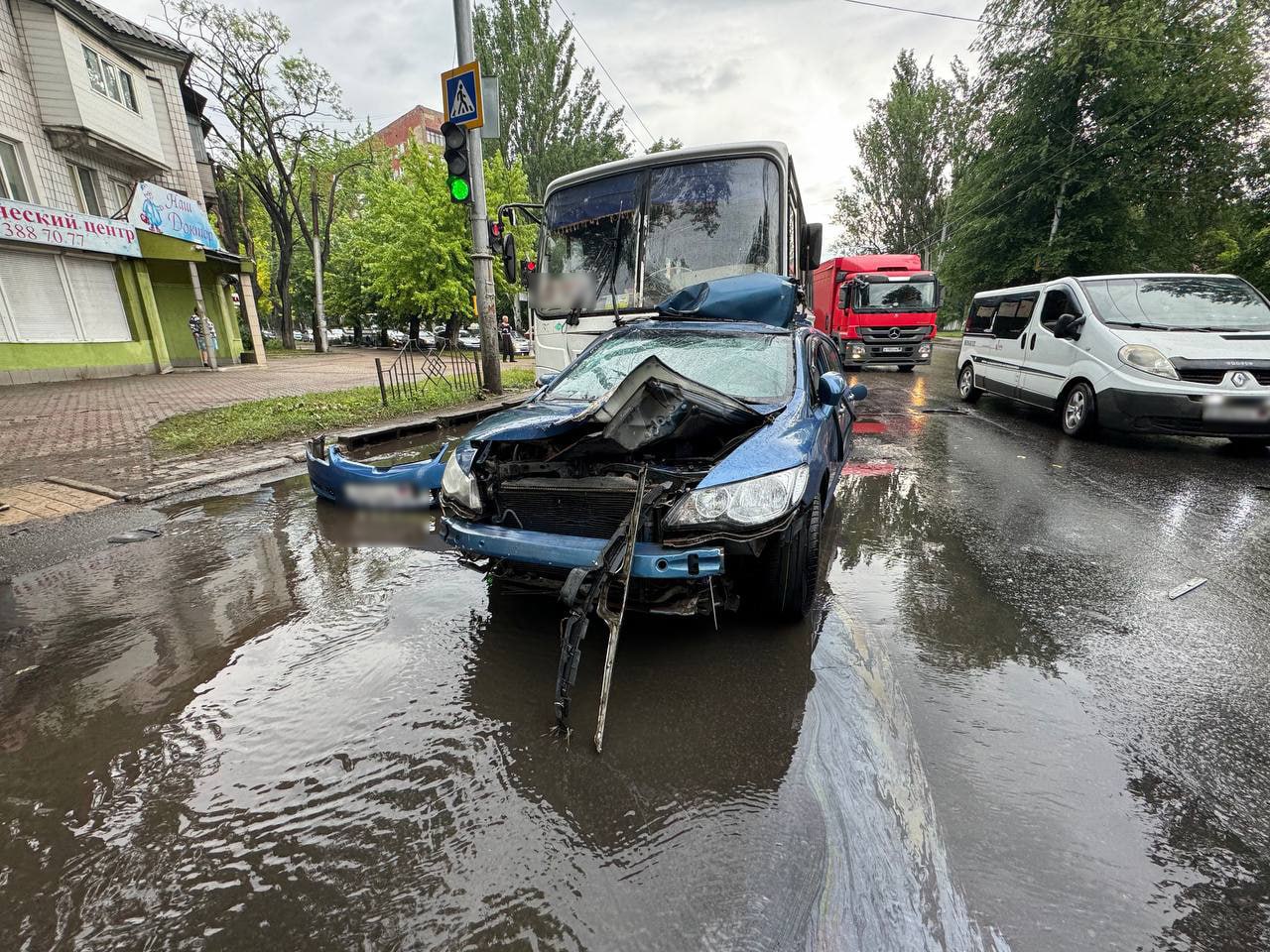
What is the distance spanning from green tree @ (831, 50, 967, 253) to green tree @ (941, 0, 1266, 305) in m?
15.9

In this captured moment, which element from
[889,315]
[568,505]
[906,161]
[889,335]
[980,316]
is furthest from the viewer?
[906,161]

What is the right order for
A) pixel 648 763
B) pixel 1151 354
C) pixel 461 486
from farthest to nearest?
1. pixel 1151 354
2. pixel 461 486
3. pixel 648 763

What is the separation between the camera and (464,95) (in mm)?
8500

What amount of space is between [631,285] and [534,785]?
19.1ft

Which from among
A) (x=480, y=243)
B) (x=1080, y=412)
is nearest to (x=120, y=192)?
(x=480, y=243)

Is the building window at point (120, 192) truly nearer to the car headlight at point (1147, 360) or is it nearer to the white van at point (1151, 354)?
the white van at point (1151, 354)

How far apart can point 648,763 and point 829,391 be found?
256 centimetres

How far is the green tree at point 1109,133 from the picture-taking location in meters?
18.1

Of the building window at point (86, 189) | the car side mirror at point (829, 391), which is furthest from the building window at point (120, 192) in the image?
the car side mirror at point (829, 391)

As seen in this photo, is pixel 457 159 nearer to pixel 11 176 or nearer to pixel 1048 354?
pixel 1048 354

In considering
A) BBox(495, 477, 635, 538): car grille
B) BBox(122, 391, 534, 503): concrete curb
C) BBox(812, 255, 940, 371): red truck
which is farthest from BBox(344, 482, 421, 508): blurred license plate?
BBox(812, 255, 940, 371): red truck

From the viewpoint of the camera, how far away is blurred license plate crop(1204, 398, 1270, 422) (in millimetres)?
5945

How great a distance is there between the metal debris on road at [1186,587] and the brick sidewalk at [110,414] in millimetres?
8414

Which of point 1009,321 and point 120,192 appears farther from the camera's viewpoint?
point 120,192
